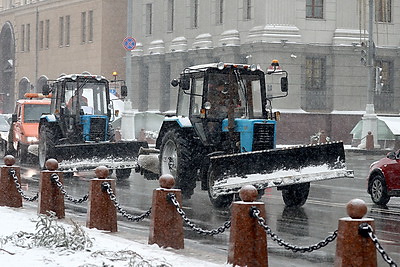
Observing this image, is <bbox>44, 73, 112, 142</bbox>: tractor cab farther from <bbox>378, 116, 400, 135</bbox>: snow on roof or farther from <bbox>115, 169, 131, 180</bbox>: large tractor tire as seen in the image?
<bbox>378, 116, 400, 135</bbox>: snow on roof

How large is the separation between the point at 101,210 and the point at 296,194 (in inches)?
226

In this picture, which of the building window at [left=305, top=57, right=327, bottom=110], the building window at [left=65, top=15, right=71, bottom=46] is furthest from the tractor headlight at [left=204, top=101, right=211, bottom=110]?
the building window at [left=65, top=15, right=71, bottom=46]

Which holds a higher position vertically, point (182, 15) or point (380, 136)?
point (182, 15)

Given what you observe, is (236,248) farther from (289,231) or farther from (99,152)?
(99,152)

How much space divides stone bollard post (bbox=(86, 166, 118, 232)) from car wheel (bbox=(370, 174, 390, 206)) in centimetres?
717

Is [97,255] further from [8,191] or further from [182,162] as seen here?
[182,162]

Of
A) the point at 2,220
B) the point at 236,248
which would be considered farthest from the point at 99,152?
the point at 236,248

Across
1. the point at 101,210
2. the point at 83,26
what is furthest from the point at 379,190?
the point at 83,26

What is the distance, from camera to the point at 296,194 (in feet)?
61.6

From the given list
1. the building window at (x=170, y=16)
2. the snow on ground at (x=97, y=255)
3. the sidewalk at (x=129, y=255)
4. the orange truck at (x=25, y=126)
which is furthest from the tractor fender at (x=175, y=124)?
the building window at (x=170, y=16)

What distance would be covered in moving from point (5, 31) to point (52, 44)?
39.3ft

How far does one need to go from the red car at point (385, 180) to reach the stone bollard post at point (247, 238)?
9157mm

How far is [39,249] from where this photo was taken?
11.8 metres

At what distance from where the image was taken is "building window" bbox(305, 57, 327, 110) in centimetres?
5050
